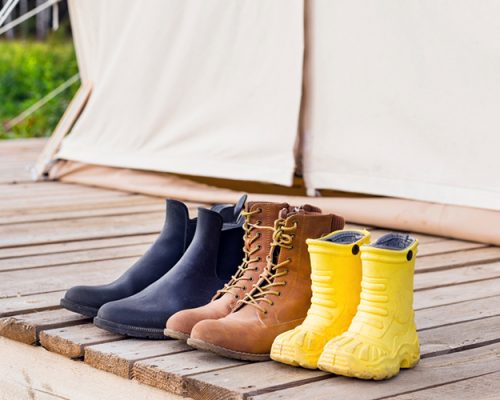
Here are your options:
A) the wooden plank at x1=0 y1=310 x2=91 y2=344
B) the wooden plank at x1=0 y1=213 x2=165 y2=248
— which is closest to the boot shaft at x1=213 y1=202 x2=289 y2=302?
the wooden plank at x1=0 y1=310 x2=91 y2=344

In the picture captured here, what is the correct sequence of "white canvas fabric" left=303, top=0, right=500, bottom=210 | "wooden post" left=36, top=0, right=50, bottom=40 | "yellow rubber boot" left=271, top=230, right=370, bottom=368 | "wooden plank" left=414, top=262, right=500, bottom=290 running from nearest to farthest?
"yellow rubber boot" left=271, top=230, right=370, bottom=368, "wooden plank" left=414, top=262, right=500, bottom=290, "white canvas fabric" left=303, top=0, right=500, bottom=210, "wooden post" left=36, top=0, right=50, bottom=40

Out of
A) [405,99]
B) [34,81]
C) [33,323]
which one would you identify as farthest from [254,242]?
[34,81]

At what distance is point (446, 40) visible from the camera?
2887 mm

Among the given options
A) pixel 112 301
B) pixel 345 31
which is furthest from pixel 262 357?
pixel 345 31

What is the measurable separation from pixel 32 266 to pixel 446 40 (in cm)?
121

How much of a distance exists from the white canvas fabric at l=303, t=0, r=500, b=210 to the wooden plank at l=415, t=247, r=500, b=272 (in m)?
0.15

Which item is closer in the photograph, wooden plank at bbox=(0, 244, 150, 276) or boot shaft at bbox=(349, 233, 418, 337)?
boot shaft at bbox=(349, 233, 418, 337)

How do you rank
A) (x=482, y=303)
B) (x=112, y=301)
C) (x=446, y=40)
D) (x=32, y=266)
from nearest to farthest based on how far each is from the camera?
(x=112, y=301)
(x=482, y=303)
(x=32, y=266)
(x=446, y=40)

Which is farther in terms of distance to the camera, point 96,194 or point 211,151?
point 96,194

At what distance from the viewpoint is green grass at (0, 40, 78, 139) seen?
298 inches

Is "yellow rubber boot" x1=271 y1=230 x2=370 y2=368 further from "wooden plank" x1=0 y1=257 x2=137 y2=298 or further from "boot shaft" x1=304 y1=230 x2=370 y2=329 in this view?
"wooden plank" x1=0 y1=257 x2=137 y2=298

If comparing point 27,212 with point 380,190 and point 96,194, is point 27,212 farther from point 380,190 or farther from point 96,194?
point 380,190

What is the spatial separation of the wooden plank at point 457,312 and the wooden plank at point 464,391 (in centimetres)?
34

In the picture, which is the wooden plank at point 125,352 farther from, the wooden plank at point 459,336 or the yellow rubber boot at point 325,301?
the wooden plank at point 459,336
